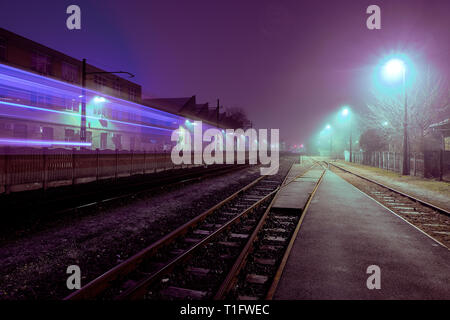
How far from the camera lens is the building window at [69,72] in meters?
32.8

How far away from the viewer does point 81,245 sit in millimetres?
5586

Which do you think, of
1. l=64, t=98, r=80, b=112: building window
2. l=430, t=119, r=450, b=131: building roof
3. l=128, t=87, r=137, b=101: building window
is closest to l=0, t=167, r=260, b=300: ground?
l=64, t=98, r=80, b=112: building window

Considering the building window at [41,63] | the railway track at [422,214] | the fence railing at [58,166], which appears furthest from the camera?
the building window at [41,63]

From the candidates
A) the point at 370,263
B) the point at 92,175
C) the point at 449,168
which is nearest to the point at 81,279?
the point at 370,263

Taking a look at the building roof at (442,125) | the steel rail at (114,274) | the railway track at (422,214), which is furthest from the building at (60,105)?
the building roof at (442,125)

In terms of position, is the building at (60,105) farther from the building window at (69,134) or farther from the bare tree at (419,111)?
the bare tree at (419,111)

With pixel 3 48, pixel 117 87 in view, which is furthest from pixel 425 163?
pixel 117 87

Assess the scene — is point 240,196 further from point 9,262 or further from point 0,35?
point 0,35

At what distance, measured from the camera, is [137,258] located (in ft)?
14.5

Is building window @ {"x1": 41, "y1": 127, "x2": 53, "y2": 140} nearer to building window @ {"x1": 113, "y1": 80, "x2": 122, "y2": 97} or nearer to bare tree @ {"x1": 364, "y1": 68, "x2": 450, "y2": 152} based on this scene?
building window @ {"x1": 113, "y1": 80, "x2": 122, "y2": 97}

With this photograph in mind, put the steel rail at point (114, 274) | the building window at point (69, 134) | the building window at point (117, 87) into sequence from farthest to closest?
1. the building window at point (117, 87)
2. the building window at point (69, 134)
3. the steel rail at point (114, 274)

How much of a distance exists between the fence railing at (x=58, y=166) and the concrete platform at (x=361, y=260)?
40.8 ft

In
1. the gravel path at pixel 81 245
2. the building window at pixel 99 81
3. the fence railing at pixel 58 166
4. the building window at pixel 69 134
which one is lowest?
the gravel path at pixel 81 245
